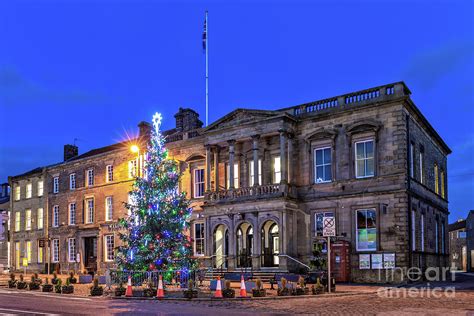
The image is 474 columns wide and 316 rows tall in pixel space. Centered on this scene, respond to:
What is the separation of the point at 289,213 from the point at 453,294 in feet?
38.8

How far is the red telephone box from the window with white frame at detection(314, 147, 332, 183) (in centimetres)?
432

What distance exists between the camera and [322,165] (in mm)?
31688

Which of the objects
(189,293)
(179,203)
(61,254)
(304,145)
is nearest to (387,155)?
(304,145)

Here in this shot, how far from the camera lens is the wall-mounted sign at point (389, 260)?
92.0 ft

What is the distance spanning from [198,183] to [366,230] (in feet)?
43.1

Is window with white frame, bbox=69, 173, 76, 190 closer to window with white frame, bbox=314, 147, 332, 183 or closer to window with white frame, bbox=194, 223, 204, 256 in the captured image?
window with white frame, bbox=194, 223, 204, 256

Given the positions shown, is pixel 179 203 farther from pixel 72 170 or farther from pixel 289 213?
pixel 72 170

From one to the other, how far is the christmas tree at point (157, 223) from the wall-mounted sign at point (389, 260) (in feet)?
33.9

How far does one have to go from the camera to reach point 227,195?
33719 millimetres

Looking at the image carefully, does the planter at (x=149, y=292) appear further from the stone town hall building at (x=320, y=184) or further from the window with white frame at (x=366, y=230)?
the window with white frame at (x=366, y=230)

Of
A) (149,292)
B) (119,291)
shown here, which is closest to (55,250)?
(119,291)

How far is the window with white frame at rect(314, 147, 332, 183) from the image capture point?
31.5m

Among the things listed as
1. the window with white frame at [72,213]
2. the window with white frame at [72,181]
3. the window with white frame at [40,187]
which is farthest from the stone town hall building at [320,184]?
the window with white frame at [40,187]

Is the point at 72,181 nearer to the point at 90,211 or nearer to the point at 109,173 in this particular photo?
the point at 90,211
